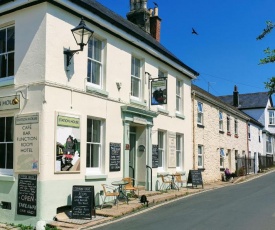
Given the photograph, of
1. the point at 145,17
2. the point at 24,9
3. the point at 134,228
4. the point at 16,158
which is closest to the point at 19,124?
the point at 16,158

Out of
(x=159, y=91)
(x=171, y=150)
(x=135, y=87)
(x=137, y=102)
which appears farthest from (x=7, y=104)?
(x=171, y=150)

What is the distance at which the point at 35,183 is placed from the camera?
32.9 feet

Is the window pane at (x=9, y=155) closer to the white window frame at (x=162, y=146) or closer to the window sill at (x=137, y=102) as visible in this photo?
the window sill at (x=137, y=102)

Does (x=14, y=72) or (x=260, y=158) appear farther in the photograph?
(x=260, y=158)

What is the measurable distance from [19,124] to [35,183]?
71.1 inches

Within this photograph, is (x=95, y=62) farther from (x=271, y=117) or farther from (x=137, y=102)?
(x=271, y=117)

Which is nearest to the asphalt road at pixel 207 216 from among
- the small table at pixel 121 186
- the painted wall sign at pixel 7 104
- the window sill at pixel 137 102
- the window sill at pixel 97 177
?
the small table at pixel 121 186

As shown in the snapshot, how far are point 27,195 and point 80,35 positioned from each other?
4791 millimetres

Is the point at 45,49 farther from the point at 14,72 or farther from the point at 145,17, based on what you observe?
the point at 145,17

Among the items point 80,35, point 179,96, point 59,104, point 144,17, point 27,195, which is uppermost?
point 144,17

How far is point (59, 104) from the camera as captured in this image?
35.1 ft

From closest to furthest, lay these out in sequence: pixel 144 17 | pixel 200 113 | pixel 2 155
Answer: pixel 2 155
pixel 144 17
pixel 200 113

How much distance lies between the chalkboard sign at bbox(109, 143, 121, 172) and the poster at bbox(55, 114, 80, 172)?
1.86 meters

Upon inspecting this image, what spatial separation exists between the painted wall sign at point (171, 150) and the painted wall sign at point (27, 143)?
8370 millimetres
